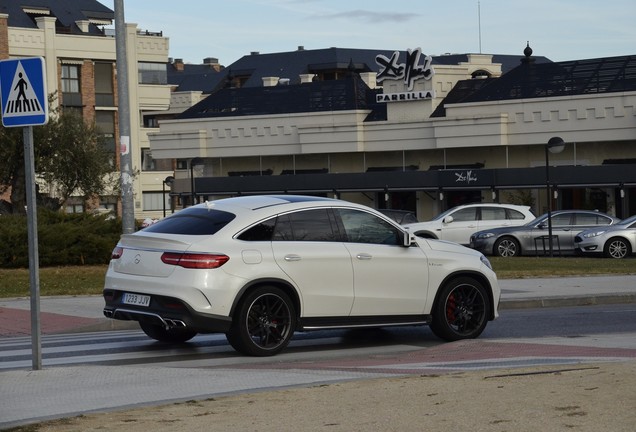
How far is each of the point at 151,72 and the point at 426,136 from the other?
3110cm

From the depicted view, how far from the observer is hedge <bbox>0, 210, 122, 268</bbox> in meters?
26.6

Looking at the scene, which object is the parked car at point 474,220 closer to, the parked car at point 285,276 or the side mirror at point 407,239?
the parked car at point 285,276

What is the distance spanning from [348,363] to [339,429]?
14.7 feet

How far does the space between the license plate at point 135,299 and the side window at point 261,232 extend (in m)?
1.18

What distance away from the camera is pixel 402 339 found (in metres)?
15.2

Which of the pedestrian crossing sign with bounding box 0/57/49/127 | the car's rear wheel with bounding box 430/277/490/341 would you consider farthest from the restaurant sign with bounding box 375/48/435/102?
the pedestrian crossing sign with bounding box 0/57/49/127

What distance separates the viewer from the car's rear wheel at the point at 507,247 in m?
36.8

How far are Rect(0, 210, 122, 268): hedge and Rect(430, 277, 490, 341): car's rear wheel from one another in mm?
13844

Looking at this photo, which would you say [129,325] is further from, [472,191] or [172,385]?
[472,191]

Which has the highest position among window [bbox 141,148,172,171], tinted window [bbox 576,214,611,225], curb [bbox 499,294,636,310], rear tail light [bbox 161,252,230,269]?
window [bbox 141,148,172,171]

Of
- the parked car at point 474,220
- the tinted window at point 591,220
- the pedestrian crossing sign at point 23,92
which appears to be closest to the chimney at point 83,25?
the parked car at point 474,220

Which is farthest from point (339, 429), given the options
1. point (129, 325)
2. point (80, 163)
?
point (80, 163)

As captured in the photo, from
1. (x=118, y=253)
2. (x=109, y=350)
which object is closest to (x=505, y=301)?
(x=109, y=350)

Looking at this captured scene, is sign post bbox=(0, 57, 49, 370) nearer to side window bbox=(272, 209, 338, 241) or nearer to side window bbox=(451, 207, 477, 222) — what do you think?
side window bbox=(272, 209, 338, 241)
